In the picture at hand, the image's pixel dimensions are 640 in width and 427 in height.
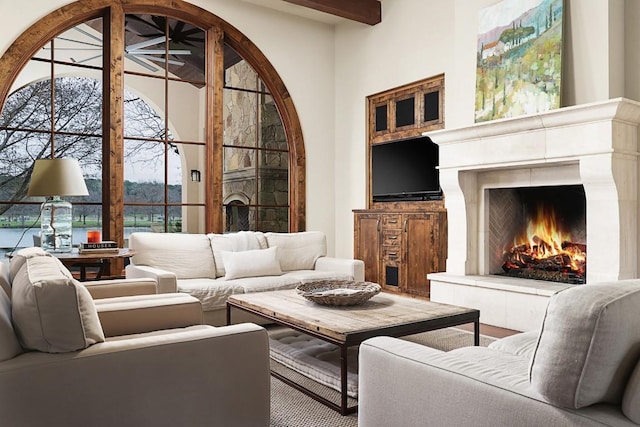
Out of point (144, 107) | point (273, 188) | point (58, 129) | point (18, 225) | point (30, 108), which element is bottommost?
point (18, 225)

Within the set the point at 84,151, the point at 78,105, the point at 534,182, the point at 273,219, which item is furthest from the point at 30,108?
the point at 534,182

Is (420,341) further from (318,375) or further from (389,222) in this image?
(389,222)

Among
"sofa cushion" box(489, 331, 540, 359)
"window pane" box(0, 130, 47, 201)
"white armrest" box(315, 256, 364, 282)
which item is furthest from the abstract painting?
"window pane" box(0, 130, 47, 201)

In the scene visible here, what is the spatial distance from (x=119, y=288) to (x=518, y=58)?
10.9 feet

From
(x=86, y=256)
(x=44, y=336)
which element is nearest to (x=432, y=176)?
(x=86, y=256)

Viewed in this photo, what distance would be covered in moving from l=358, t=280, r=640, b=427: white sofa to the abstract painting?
2961mm

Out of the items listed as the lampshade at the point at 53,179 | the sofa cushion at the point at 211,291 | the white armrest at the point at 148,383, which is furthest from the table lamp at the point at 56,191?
the white armrest at the point at 148,383

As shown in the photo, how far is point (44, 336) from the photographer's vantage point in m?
1.53

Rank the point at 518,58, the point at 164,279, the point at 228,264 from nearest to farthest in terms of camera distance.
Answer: the point at 164,279
the point at 518,58
the point at 228,264

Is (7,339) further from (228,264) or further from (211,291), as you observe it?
(228,264)

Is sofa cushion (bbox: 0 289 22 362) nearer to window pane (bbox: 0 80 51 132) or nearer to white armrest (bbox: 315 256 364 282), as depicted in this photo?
white armrest (bbox: 315 256 364 282)

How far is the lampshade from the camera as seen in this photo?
3568mm

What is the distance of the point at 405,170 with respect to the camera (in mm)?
5602

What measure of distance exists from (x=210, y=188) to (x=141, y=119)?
3.29ft
